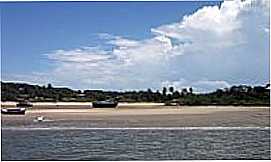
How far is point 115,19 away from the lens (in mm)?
6707

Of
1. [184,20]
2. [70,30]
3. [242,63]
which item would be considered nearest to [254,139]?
[242,63]

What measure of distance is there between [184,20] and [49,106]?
7.40 ft

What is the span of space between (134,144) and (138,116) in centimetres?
109

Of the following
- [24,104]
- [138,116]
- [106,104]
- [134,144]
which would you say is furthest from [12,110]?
[138,116]

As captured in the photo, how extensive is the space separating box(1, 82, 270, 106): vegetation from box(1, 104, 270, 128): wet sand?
31 centimetres

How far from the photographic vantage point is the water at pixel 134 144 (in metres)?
6.83

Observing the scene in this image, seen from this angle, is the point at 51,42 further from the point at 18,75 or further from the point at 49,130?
the point at 49,130

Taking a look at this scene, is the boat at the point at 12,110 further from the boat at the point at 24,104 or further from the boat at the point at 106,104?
the boat at the point at 106,104

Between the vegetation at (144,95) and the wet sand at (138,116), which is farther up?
the vegetation at (144,95)

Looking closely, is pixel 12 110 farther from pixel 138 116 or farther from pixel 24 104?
pixel 138 116

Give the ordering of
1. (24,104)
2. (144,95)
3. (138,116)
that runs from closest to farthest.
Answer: (144,95) → (24,104) → (138,116)

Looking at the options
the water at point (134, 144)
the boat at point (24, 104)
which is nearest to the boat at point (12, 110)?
the boat at point (24, 104)

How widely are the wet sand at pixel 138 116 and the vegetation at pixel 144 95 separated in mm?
312

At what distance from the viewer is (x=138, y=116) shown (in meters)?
8.54
